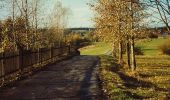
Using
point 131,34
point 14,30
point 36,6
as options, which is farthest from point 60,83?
point 36,6

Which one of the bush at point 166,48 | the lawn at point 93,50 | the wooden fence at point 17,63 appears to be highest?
the wooden fence at point 17,63

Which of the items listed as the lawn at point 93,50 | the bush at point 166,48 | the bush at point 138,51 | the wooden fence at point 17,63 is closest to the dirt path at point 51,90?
the wooden fence at point 17,63

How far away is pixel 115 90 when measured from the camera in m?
18.6

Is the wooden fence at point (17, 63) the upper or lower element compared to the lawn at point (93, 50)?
upper

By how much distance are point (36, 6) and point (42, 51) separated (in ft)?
12.5

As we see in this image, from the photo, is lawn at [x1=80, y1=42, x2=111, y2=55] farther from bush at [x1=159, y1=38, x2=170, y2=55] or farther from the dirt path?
the dirt path

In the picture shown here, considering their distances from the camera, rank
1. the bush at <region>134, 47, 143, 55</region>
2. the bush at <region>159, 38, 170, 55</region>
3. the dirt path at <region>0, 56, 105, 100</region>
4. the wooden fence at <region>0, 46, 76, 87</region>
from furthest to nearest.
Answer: the bush at <region>134, 47, 143, 55</region> < the bush at <region>159, 38, 170, 55</region> < the wooden fence at <region>0, 46, 76, 87</region> < the dirt path at <region>0, 56, 105, 100</region>

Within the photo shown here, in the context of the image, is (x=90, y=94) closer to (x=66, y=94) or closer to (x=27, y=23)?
(x=66, y=94)

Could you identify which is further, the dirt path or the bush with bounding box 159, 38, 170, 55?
the bush with bounding box 159, 38, 170, 55

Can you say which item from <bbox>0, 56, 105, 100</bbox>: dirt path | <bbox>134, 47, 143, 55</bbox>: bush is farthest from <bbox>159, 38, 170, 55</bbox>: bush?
<bbox>0, 56, 105, 100</bbox>: dirt path

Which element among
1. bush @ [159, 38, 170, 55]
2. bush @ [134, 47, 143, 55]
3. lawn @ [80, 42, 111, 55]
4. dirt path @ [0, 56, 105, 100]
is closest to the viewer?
dirt path @ [0, 56, 105, 100]

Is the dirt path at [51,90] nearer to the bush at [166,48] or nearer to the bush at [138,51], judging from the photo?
the bush at [166,48]

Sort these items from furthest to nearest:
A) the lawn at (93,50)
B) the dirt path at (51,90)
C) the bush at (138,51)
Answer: the lawn at (93,50)
the bush at (138,51)
the dirt path at (51,90)

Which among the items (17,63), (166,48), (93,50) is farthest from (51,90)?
(93,50)
